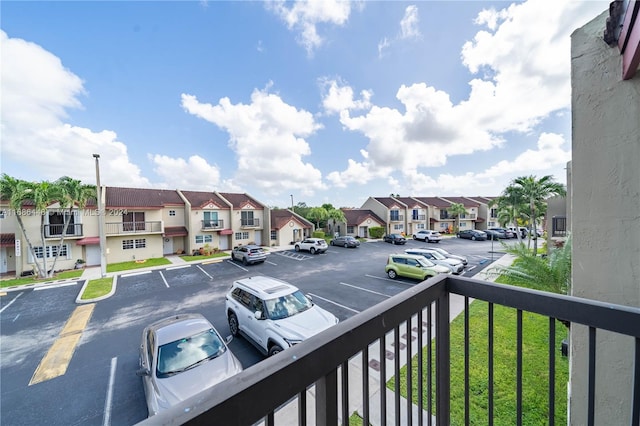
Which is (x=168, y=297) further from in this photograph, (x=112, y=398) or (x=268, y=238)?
(x=268, y=238)

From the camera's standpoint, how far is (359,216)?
→ 35781 millimetres

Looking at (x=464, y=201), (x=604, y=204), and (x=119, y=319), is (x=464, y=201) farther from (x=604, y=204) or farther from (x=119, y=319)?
(x=119, y=319)

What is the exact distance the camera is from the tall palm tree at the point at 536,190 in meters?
18.0

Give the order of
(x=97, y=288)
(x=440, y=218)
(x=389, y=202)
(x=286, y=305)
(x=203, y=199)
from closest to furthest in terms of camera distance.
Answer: (x=286, y=305) < (x=97, y=288) < (x=203, y=199) < (x=389, y=202) < (x=440, y=218)

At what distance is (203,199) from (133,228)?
6.84 m

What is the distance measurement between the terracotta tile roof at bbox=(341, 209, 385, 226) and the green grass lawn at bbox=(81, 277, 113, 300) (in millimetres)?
25725

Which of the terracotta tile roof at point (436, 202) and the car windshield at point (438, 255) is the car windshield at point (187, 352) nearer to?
the car windshield at point (438, 255)

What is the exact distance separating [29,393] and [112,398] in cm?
203

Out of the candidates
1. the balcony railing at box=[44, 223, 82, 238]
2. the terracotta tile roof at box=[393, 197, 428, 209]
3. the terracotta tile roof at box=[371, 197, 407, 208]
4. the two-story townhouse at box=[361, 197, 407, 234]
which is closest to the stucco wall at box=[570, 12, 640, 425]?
the balcony railing at box=[44, 223, 82, 238]

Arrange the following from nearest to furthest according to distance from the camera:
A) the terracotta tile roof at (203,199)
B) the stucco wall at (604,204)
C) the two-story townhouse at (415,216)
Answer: the stucco wall at (604,204), the terracotta tile roof at (203,199), the two-story townhouse at (415,216)

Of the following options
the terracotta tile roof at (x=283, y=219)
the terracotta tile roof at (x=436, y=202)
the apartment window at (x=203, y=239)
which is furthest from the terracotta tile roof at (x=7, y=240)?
the terracotta tile roof at (x=436, y=202)

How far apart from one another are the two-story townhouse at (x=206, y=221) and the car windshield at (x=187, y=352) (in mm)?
20065

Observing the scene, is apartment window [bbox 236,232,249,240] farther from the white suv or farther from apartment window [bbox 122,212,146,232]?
the white suv

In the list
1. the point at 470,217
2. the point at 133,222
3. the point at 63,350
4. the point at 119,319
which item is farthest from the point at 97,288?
the point at 470,217
